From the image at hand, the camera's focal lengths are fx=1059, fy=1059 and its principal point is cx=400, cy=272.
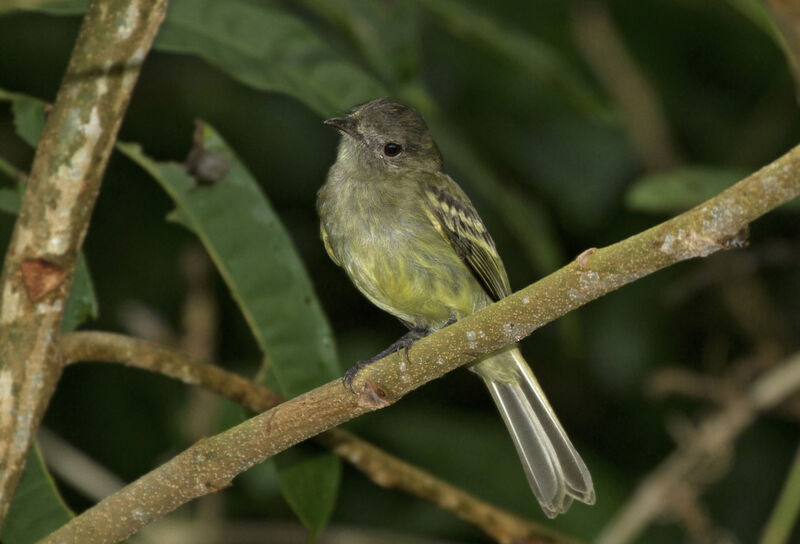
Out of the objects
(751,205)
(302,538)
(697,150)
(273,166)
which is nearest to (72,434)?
(302,538)

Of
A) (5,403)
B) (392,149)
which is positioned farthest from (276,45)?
(5,403)

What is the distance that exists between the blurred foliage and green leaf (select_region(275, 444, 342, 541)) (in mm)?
1674

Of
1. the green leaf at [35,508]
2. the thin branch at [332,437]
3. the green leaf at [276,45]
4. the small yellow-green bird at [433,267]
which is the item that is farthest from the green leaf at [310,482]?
the green leaf at [276,45]

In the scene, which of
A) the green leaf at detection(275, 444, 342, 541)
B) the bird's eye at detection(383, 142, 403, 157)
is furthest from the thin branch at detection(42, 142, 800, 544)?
the bird's eye at detection(383, 142, 403, 157)

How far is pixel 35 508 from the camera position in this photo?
289cm

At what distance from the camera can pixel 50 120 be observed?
2602mm

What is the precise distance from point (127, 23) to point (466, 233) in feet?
5.53

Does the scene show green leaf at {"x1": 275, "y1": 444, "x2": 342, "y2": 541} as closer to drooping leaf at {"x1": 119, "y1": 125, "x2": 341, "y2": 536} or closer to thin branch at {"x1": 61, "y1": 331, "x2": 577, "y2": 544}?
drooping leaf at {"x1": 119, "y1": 125, "x2": 341, "y2": 536}

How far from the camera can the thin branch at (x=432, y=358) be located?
1779 millimetres

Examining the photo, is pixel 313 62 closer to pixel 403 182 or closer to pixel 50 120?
pixel 403 182

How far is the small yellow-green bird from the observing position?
3.64 meters

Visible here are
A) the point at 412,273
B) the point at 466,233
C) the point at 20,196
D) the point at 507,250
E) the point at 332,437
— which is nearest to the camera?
the point at 332,437

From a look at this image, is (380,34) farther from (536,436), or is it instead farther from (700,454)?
(700,454)

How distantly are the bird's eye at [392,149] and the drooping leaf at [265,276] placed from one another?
3.08 ft
